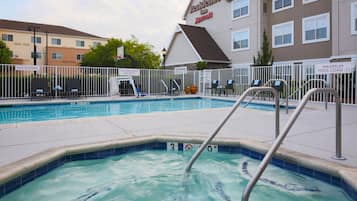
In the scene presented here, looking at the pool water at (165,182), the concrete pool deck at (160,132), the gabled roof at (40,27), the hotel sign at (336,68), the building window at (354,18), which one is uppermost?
the gabled roof at (40,27)

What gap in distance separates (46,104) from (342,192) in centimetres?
1219

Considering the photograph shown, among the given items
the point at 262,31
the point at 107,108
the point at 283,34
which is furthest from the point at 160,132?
the point at 262,31

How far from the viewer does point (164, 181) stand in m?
3.78

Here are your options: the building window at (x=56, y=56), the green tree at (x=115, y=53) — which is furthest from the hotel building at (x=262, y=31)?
the building window at (x=56, y=56)

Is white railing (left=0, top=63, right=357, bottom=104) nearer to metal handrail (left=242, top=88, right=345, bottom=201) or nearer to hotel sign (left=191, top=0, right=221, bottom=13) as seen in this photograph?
hotel sign (left=191, top=0, right=221, bottom=13)

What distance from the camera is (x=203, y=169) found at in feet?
13.6

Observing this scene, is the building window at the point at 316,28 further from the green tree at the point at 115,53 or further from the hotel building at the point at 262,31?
the green tree at the point at 115,53

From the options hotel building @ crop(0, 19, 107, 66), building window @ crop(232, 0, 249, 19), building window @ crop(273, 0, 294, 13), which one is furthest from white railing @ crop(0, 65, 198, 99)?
hotel building @ crop(0, 19, 107, 66)

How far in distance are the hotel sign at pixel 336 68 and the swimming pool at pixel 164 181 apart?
748cm

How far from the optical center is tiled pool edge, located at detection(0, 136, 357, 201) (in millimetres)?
2986

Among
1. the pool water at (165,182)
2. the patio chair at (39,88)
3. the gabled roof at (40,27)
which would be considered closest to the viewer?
the pool water at (165,182)

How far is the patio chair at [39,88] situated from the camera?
548 inches

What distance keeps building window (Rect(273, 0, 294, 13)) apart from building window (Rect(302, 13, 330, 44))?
62.4 inches

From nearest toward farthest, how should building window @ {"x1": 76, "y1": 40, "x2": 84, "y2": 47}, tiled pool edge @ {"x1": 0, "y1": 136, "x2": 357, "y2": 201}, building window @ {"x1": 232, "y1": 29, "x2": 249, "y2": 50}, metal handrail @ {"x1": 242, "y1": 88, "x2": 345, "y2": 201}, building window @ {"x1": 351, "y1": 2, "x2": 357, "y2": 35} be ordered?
metal handrail @ {"x1": 242, "y1": 88, "x2": 345, "y2": 201}
tiled pool edge @ {"x1": 0, "y1": 136, "x2": 357, "y2": 201}
building window @ {"x1": 351, "y1": 2, "x2": 357, "y2": 35}
building window @ {"x1": 232, "y1": 29, "x2": 249, "y2": 50}
building window @ {"x1": 76, "y1": 40, "x2": 84, "y2": 47}
